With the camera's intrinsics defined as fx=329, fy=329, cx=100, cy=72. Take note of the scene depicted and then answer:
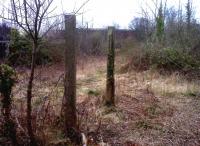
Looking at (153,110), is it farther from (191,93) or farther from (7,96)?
(7,96)

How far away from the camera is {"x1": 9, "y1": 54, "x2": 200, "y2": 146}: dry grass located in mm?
5945

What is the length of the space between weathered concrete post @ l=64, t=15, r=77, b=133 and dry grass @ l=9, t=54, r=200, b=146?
0.21 m

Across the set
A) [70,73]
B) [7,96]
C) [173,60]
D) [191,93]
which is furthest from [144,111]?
[173,60]

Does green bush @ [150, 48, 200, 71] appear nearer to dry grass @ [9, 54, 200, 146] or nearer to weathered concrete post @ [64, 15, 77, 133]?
dry grass @ [9, 54, 200, 146]

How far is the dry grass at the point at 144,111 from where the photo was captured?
5.95m

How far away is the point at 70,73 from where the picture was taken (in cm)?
534

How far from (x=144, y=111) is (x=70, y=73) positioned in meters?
3.03

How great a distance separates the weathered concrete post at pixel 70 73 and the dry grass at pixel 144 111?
0.21 meters

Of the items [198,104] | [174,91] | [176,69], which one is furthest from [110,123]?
[176,69]

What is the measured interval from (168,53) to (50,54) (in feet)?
23.9

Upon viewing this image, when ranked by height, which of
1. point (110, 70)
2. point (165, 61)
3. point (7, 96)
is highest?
point (165, 61)

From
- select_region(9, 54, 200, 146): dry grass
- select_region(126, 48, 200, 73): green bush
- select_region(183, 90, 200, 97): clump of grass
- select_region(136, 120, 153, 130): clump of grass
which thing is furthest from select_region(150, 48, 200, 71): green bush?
select_region(136, 120, 153, 130): clump of grass

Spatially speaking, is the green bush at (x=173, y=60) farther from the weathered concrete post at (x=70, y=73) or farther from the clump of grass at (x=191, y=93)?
the weathered concrete post at (x=70, y=73)

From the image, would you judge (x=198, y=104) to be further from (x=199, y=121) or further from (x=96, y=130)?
(x=96, y=130)
